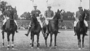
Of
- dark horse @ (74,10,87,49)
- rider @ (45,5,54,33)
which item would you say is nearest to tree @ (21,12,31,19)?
rider @ (45,5,54,33)

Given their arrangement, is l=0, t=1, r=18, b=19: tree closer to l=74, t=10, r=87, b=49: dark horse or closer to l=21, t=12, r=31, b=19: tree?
l=21, t=12, r=31, b=19: tree

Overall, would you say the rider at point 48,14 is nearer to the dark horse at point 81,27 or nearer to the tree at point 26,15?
the tree at point 26,15

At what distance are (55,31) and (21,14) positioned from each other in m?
2.56

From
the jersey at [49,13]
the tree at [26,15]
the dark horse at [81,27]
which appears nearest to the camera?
the dark horse at [81,27]

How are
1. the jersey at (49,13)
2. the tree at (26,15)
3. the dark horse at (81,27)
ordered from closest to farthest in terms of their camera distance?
the dark horse at (81,27)
the tree at (26,15)
the jersey at (49,13)

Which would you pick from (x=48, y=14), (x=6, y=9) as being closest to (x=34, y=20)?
(x=48, y=14)

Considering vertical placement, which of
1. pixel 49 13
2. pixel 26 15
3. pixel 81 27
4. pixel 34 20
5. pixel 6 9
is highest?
pixel 6 9

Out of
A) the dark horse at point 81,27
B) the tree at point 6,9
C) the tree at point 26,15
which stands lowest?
the dark horse at point 81,27

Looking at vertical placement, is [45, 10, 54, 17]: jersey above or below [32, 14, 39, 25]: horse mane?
above

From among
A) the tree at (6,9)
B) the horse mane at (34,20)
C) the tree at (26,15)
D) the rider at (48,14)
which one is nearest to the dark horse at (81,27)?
the rider at (48,14)

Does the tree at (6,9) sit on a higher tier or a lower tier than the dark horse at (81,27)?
higher

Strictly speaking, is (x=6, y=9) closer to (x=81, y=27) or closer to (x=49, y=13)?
(x=49, y=13)

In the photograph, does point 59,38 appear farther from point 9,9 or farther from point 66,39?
point 9,9

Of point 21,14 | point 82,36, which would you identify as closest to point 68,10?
point 82,36
